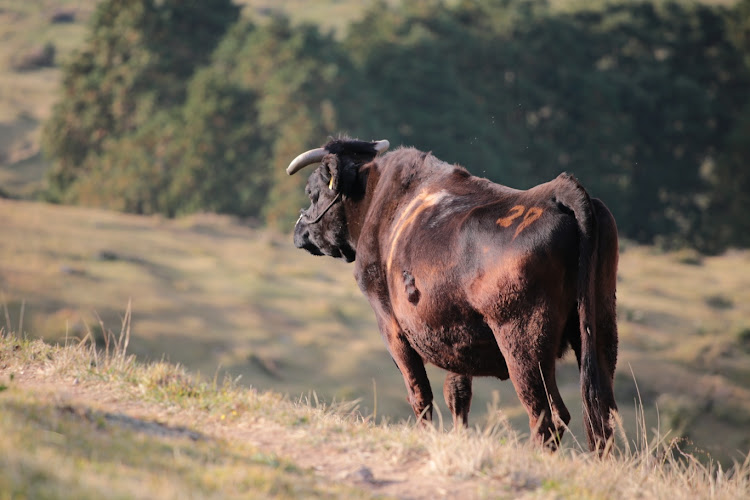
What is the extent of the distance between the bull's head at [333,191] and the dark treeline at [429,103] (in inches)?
1241

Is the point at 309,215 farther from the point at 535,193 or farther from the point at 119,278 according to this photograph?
the point at 119,278

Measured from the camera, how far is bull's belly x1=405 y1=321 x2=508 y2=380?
6.13 m

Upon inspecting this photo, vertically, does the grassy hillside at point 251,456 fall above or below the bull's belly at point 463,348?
below

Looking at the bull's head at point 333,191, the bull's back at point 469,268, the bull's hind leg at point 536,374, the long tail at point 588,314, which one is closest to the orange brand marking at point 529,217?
the bull's back at point 469,268

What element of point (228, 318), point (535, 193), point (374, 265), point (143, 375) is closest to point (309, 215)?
point (374, 265)

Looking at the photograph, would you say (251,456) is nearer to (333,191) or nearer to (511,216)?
(511,216)

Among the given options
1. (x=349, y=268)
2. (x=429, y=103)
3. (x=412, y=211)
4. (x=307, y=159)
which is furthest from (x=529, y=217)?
(x=429, y=103)

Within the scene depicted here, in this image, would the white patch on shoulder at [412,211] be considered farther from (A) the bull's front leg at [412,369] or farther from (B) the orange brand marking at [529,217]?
(B) the orange brand marking at [529,217]

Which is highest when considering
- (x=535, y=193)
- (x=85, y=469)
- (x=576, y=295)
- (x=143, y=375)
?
(x=535, y=193)

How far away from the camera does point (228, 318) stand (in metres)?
23.8

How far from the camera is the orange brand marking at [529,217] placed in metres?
5.80

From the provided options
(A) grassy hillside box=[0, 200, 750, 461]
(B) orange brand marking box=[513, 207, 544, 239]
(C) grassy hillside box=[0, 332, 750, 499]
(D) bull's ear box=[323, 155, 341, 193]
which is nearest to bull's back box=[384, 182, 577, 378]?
(B) orange brand marking box=[513, 207, 544, 239]

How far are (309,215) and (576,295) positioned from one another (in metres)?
3.42

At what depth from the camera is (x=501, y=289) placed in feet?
18.9
